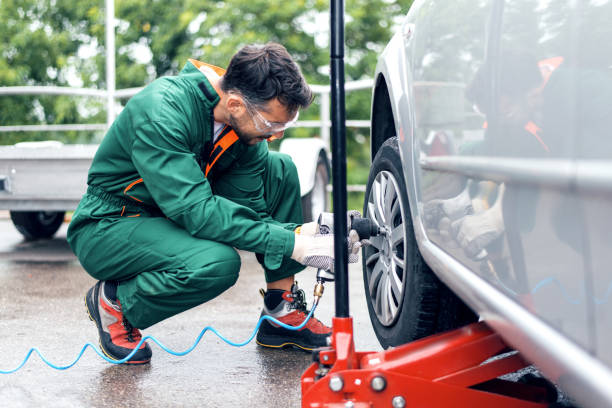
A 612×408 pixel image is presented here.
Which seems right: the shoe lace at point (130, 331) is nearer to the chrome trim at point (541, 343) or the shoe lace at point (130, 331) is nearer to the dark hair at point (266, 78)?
the dark hair at point (266, 78)

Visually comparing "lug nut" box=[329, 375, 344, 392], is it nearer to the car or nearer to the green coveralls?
the car

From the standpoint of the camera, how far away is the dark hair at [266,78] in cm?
207

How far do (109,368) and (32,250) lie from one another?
2.91 meters

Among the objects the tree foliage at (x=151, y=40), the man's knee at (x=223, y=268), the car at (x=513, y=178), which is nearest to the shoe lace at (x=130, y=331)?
the man's knee at (x=223, y=268)

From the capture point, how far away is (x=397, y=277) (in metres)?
2.02

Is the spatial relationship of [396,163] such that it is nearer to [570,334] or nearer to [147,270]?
[147,270]

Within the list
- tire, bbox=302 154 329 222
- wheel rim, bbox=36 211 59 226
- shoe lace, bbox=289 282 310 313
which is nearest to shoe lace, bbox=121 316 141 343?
shoe lace, bbox=289 282 310 313

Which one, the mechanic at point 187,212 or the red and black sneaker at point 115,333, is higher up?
the mechanic at point 187,212

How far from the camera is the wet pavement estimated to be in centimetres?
193

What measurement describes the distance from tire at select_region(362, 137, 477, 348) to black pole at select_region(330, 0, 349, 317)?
0.40 m

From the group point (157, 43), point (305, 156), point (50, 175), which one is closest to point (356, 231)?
point (305, 156)

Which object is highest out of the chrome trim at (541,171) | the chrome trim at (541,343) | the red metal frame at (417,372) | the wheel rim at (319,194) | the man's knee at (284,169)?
the chrome trim at (541,171)

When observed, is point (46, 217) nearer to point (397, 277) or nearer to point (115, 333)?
point (115, 333)

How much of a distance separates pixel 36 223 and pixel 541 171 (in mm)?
4806
